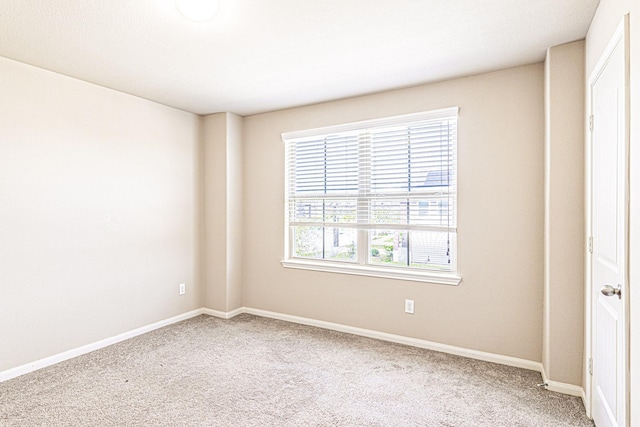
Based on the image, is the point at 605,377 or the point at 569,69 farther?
the point at 569,69

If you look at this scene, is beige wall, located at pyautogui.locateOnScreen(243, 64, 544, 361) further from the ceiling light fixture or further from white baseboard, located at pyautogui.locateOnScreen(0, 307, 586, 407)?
the ceiling light fixture

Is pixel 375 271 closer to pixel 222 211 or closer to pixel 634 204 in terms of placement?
pixel 222 211

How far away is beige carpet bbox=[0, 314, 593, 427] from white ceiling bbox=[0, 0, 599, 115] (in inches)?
93.7

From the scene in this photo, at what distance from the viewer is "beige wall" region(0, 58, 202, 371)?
9.04 feet

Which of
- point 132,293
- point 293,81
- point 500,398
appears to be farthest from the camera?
point 132,293

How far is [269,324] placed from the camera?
3.98m

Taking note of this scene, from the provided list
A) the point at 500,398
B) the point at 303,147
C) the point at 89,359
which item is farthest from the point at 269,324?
the point at 500,398

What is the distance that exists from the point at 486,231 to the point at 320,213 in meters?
1.69

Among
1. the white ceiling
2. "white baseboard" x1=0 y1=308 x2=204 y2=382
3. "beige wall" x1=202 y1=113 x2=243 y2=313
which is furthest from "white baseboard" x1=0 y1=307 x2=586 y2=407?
the white ceiling

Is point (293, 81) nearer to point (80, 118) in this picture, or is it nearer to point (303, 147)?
point (303, 147)

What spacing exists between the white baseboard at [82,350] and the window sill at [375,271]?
1.38 meters

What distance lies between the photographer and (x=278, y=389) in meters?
2.57

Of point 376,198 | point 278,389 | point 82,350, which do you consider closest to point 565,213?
point 376,198

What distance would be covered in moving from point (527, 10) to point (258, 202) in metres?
3.11
